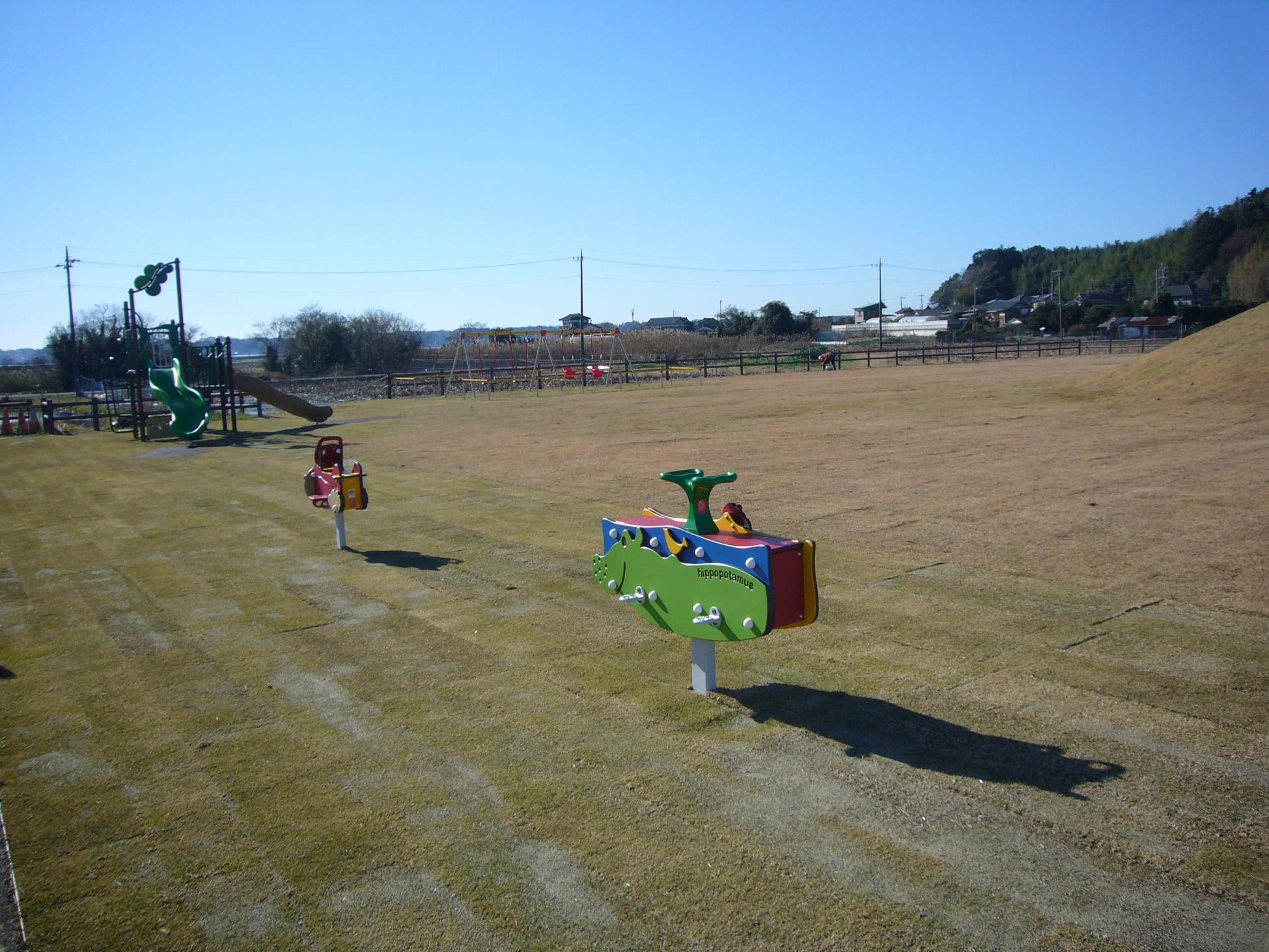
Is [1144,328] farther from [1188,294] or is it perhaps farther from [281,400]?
[281,400]

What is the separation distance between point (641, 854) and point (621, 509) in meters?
7.44

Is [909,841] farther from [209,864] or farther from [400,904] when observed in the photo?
[209,864]

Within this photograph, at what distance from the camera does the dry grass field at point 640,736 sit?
349 centimetres

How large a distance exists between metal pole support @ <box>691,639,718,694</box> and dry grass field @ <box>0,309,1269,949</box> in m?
0.15

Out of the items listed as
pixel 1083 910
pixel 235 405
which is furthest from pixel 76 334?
pixel 1083 910

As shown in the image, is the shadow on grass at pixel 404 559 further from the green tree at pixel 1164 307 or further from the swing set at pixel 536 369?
the green tree at pixel 1164 307

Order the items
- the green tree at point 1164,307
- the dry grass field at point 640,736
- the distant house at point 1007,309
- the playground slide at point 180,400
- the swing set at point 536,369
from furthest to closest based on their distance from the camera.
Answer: the distant house at point 1007,309 < the green tree at point 1164,307 < the swing set at point 536,369 < the playground slide at point 180,400 < the dry grass field at point 640,736

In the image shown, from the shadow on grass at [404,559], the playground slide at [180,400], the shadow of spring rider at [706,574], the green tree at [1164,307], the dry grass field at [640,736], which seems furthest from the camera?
the green tree at [1164,307]

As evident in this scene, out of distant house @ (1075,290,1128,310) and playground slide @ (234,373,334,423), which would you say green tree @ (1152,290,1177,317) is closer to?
distant house @ (1075,290,1128,310)

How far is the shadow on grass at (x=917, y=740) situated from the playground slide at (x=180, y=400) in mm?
21685

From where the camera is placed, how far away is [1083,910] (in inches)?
132

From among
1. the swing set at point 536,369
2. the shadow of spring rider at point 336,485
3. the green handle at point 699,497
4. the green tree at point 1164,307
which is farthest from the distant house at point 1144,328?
the green handle at point 699,497

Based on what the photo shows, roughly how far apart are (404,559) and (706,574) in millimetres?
4946

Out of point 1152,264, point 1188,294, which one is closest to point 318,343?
point 1188,294
